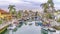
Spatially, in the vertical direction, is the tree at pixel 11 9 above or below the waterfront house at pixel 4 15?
above

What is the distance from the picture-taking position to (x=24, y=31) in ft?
4.33

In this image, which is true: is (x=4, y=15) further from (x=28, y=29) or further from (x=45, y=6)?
(x=45, y=6)

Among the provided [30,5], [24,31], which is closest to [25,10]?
[30,5]

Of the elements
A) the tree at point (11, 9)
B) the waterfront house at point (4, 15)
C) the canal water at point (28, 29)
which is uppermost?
the tree at point (11, 9)

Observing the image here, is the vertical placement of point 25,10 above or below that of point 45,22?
A: above

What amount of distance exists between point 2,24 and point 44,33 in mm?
420

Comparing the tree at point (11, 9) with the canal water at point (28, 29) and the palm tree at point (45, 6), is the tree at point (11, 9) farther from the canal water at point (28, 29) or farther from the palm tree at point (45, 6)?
the palm tree at point (45, 6)

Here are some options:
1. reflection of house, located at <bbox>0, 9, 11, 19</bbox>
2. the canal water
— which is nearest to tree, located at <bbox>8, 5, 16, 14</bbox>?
→ reflection of house, located at <bbox>0, 9, 11, 19</bbox>

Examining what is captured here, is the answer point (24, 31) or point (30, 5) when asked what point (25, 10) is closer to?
point (30, 5)

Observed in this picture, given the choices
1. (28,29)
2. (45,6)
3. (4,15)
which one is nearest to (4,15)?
(4,15)

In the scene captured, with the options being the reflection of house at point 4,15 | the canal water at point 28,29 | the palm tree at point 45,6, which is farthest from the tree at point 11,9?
the palm tree at point 45,6

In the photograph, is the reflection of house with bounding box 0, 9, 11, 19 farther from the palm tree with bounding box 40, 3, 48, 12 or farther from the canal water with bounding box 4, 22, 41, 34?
the palm tree with bounding box 40, 3, 48, 12

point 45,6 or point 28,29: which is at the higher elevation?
point 45,6

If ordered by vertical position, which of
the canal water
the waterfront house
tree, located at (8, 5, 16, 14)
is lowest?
the canal water
